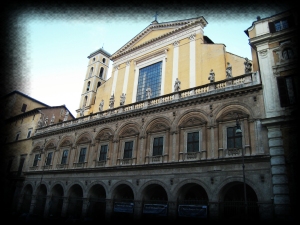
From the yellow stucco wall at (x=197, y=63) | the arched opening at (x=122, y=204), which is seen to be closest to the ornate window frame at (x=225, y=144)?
the yellow stucco wall at (x=197, y=63)

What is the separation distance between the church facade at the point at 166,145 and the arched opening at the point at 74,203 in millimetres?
116

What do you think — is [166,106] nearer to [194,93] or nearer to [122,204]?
[194,93]

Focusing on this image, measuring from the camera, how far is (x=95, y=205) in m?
27.6

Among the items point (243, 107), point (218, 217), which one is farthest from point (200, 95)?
point (218, 217)

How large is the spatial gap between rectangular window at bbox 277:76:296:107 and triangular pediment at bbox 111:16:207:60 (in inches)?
583

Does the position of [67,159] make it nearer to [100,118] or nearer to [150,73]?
[100,118]

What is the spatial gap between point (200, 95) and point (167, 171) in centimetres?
751

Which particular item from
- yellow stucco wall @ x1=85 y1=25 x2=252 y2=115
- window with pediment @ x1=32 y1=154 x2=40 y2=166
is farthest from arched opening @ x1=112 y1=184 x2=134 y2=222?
window with pediment @ x1=32 y1=154 x2=40 y2=166

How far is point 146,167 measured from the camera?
23625 mm

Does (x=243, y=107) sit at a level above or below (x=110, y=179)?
above

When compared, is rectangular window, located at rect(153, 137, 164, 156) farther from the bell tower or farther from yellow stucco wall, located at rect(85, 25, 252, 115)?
the bell tower

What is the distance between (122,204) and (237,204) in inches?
427

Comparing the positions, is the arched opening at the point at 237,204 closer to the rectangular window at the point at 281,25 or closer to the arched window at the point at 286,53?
the arched window at the point at 286,53

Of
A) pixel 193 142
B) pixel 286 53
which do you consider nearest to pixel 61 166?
pixel 193 142
